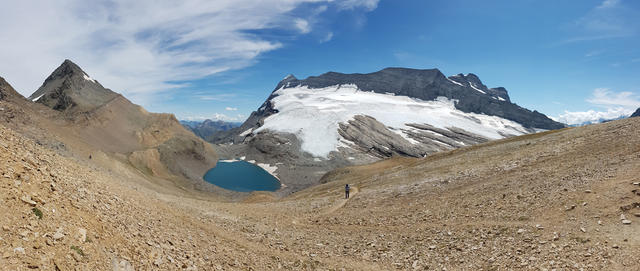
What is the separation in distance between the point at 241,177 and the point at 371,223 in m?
127

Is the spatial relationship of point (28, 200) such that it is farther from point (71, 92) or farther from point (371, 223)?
point (71, 92)

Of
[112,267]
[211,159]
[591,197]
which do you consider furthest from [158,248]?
[211,159]

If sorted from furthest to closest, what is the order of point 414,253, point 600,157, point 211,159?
point 211,159
point 600,157
point 414,253

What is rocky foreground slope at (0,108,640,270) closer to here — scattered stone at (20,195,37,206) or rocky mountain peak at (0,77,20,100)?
scattered stone at (20,195,37,206)

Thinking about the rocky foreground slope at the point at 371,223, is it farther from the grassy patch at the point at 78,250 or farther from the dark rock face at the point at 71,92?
the dark rock face at the point at 71,92

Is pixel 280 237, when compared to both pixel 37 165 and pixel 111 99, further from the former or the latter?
pixel 111 99

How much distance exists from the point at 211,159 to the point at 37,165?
163m

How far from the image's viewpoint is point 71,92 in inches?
4545

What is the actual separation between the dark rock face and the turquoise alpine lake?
5587 cm

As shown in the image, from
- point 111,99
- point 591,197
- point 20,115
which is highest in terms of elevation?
point 111,99

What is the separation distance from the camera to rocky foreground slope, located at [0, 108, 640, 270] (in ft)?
34.7

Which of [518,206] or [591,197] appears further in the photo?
[518,206]

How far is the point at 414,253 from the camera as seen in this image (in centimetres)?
1956

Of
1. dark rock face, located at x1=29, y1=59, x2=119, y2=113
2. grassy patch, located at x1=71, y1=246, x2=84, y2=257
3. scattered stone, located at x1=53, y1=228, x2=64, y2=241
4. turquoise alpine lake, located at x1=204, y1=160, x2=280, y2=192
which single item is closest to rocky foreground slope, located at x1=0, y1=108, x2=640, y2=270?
scattered stone, located at x1=53, y1=228, x2=64, y2=241
